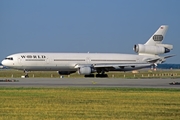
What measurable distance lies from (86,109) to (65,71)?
4990cm

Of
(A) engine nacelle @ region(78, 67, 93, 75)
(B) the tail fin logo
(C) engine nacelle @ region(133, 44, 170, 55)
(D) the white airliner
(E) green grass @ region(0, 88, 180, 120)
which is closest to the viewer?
(E) green grass @ region(0, 88, 180, 120)

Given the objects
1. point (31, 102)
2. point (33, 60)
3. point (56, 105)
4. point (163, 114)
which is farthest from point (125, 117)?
point (33, 60)

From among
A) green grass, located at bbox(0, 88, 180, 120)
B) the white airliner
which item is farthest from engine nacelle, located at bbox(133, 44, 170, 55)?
green grass, located at bbox(0, 88, 180, 120)

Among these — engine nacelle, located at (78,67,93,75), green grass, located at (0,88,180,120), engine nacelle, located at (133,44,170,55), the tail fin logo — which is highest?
the tail fin logo

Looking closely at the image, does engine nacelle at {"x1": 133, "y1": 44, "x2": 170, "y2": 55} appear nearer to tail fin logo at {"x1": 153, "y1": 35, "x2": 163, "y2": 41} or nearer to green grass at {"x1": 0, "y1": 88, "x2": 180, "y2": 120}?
tail fin logo at {"x1": 153, "y1": 35, "x2": 163, "y2": 41}

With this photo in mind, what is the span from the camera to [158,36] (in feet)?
246

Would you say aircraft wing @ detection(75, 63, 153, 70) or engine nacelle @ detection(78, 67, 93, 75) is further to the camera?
aircraft wing @ detection(75, 63, 153, 70)

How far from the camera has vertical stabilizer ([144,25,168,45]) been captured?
246 feet

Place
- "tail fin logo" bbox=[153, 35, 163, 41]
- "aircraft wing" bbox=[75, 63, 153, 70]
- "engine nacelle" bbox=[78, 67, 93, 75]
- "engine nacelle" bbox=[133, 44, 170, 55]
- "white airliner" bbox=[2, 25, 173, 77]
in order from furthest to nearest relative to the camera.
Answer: "tail fin logo" bbox=[153, 35, 163, 41] → "engine nacelle" bbox=[133, 44, 170, 55] → "aircraft wing" bbox=[75, 63, 153, 70] → "white airliner" bbox=[2, 25, 173, 77] → "engine nacelle" bbox=[78, 67, 93, 75]

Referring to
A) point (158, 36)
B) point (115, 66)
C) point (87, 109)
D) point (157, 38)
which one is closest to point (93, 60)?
point (115, 66)

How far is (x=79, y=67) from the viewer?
67250 millimetres

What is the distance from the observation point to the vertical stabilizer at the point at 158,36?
75062 mm

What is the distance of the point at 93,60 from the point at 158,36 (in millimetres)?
12549

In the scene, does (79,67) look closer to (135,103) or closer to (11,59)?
(11,59)
